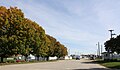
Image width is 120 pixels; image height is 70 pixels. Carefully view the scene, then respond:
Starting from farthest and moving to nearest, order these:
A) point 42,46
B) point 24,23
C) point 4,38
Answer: point 42,46
point 24,23
point 4,38

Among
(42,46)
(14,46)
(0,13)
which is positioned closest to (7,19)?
(0,13)

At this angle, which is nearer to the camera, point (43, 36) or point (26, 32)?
point (26, 32)

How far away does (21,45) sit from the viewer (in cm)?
6519

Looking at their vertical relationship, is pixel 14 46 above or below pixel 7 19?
below

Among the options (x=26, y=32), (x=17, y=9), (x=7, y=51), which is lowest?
(x=7, y=51)

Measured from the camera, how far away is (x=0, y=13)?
211 feet

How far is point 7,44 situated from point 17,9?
29.4 ft

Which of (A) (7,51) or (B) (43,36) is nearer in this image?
(A) (7,51)

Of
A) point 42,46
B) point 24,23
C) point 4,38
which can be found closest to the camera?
point 4,38

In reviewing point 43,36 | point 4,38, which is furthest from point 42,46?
point 4,38

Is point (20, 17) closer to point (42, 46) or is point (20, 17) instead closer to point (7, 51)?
point (7, 51)

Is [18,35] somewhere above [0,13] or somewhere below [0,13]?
below

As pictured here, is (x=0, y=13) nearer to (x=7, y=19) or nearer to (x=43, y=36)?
(x=7, y=19)

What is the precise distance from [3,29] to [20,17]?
480 centimetres
